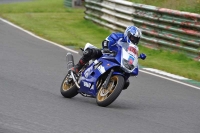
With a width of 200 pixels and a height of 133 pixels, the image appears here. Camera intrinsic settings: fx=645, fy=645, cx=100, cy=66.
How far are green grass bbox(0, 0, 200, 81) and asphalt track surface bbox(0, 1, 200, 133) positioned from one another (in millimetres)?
1843

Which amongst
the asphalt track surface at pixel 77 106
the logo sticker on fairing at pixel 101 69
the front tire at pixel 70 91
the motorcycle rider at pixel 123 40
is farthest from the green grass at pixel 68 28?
the logo sticker on fairing at pixel 101 69

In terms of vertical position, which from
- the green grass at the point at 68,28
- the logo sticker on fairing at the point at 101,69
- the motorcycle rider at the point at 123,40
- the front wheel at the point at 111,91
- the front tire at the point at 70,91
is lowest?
the green grass at the point at 68,28

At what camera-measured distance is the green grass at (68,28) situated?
15.9 metres

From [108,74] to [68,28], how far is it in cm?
1264

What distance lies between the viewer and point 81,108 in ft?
31.9

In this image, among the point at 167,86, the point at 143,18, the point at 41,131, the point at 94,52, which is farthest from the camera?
the point at 143,18

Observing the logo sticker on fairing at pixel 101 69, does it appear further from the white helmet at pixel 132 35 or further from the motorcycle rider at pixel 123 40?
the white helmet at pixel 132 35

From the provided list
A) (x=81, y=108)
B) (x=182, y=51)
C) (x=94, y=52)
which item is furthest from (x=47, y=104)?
(x=182, y=51)

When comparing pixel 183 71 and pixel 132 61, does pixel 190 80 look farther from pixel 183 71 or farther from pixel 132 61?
pixel 132 61

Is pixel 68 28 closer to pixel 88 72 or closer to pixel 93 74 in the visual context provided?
pixel 88 72

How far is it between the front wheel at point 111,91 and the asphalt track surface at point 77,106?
0.14 meters

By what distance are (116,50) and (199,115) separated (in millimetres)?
1647

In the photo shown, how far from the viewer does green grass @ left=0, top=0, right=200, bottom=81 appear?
1589cm

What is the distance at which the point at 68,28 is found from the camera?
22516 millimetres
